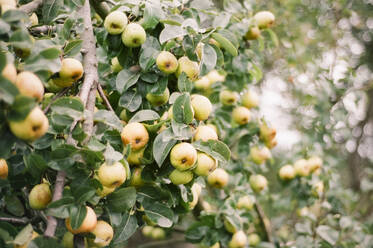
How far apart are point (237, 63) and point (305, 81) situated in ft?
3.35

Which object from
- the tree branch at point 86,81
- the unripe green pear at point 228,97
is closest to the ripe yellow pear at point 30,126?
the tree branch at point 86,81

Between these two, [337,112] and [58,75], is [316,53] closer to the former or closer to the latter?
[337,112]

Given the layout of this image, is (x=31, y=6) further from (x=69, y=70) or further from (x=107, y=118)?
(x=107, y=118)

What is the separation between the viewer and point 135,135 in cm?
94

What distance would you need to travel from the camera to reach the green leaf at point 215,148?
959mm

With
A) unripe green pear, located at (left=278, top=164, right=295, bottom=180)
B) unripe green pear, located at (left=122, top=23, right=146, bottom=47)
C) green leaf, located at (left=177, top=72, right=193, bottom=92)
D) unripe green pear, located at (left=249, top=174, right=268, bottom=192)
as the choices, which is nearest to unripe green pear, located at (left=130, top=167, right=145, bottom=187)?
green leaf, located at (left=177, top=72, right=193, bottom=92)

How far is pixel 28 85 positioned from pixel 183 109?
15.9 inches

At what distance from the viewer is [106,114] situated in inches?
35.7

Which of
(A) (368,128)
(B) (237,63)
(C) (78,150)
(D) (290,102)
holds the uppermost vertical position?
(C) (78,150)

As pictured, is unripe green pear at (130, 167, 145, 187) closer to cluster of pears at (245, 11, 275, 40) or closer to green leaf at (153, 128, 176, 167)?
green leaf at (153, 128, 176, 167)

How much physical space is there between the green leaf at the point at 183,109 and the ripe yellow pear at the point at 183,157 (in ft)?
0.24

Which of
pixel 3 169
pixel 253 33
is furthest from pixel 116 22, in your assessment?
pixel 253 33

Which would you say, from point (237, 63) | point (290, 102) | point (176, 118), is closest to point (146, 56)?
point (176, 118)

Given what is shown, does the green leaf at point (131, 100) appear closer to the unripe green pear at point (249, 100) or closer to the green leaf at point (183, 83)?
the green leaf at point (183, 83)
